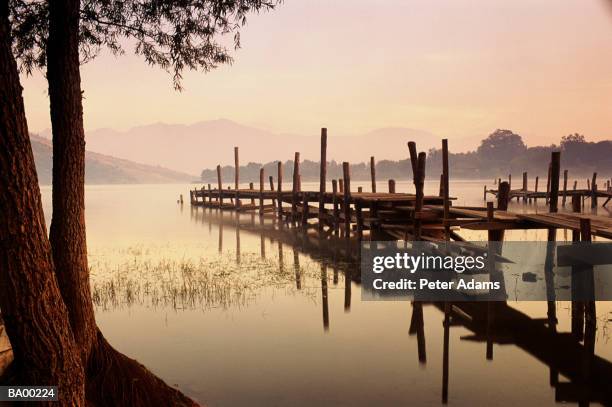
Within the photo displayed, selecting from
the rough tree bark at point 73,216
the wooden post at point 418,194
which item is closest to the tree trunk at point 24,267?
the rough tree bark at point 73,216

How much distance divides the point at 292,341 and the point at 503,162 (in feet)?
508

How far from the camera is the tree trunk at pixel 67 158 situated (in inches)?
233

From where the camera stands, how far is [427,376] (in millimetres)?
8242

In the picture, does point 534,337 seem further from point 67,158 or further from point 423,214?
point 67,158

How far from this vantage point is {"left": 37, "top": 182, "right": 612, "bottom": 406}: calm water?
761 centimetres

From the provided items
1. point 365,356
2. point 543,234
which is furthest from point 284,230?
point 365,356

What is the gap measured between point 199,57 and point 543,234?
65.2ft

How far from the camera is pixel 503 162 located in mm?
153750

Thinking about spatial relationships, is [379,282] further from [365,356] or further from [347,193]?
[347,193]

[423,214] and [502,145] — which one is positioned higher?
[502,145]

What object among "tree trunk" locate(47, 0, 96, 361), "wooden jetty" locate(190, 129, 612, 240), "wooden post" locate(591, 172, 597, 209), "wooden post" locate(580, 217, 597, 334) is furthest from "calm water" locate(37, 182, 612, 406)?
"wooden post" locate(591, 172, 597, 209)

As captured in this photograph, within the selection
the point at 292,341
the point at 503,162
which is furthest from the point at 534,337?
the point at 503,162

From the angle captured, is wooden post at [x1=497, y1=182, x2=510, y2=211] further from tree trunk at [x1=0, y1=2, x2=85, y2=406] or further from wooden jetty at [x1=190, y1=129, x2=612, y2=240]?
tree trunk at [x1=0, y1=2, x2=85, y2=406]

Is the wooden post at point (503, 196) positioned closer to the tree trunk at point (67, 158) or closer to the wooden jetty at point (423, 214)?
the wooden jetty at point (423, 214)
